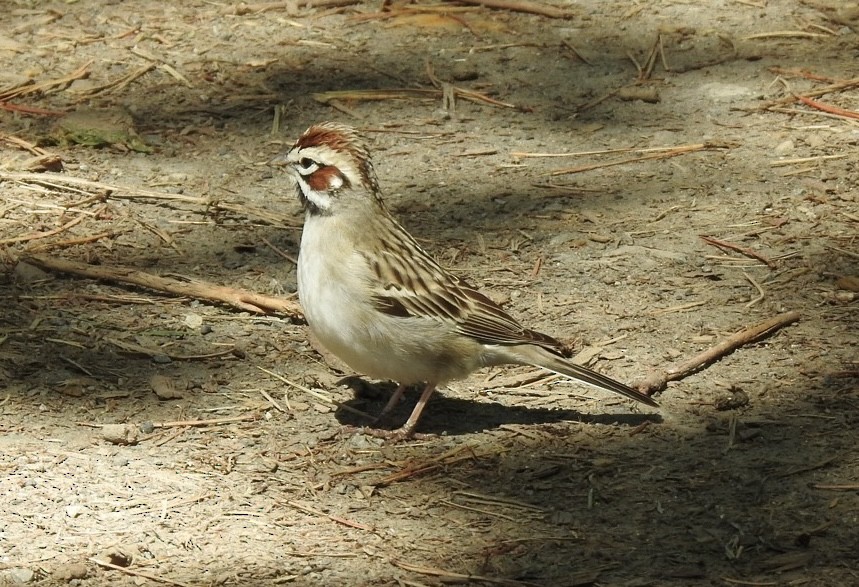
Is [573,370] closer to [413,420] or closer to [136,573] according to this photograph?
[413,420]

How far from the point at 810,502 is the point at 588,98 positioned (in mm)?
4267

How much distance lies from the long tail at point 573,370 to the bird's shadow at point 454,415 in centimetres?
15

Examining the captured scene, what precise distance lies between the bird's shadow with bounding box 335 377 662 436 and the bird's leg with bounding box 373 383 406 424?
0.08 ft

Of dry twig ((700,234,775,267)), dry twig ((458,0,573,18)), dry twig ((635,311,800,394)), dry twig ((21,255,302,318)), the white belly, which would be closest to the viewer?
the white belly

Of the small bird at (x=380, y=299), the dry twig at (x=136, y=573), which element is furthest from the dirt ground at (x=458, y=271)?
the small bird at (x=380, y=299)

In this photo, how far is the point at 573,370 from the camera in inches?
224

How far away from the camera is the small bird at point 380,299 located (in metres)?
5.56

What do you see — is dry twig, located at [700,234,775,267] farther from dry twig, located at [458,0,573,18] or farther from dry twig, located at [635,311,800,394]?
dry twig, located at [458,0,573,18]

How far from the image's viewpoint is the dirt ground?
487 centimetres

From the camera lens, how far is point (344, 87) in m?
8.76

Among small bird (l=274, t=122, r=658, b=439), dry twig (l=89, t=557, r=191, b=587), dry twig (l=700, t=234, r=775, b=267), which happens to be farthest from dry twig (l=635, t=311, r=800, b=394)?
dry twig (l=89, t=557, r=191, b=587)

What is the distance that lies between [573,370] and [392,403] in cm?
87

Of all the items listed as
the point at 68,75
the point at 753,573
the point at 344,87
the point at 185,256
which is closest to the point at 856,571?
the point at 753,573

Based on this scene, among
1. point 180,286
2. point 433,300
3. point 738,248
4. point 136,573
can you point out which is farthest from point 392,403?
point 738,248
